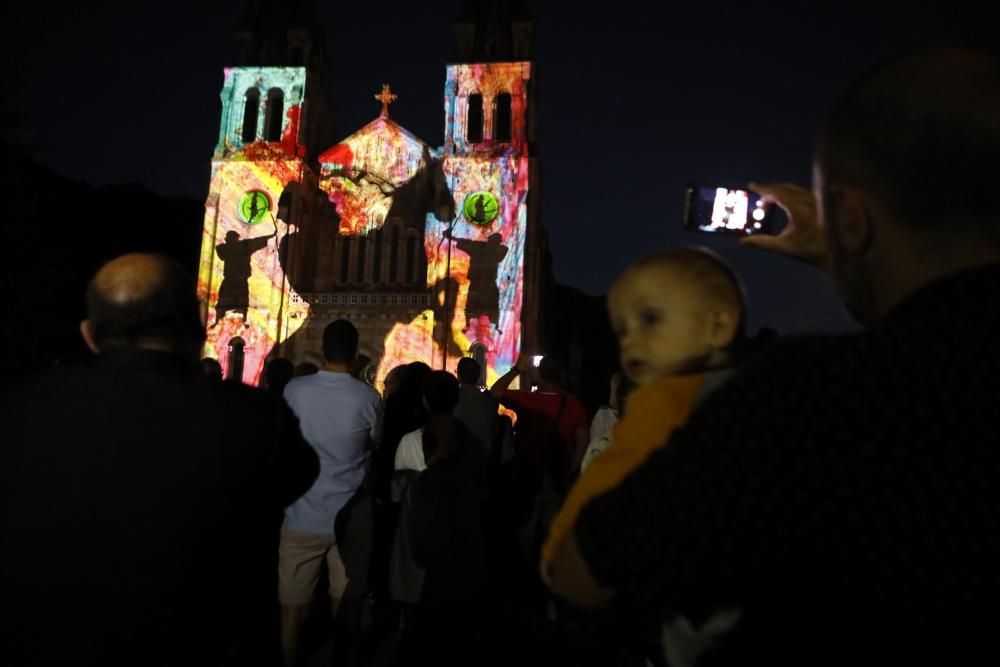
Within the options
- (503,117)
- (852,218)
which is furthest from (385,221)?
(852,218)

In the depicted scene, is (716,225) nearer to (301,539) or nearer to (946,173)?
(946,173)

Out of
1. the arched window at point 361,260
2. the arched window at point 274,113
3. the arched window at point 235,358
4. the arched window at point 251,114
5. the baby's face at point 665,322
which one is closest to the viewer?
the baby's face at point 665,322

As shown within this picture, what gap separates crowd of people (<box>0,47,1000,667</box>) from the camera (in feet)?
3.00

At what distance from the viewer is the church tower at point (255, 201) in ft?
74.3

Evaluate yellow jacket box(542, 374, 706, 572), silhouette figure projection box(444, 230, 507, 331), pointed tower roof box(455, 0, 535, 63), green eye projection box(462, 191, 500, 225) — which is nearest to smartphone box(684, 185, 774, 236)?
yellow jacket box(542, 374, 706, 572)

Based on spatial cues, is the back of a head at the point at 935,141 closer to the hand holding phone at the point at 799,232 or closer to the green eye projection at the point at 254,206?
the hand holding phone at the point at 799,232

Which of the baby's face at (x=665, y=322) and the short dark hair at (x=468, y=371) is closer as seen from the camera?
the baby's face at (x=665, y=322)

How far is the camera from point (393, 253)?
78.4 ft

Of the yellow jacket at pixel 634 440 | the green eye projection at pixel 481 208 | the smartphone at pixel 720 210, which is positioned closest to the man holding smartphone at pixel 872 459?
the yellow jacket at pixel 634 440

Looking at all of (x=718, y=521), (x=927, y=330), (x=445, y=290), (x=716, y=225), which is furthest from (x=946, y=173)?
(x=445, y=290)

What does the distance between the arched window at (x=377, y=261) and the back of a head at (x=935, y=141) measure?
907 inches

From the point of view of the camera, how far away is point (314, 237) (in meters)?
24.3

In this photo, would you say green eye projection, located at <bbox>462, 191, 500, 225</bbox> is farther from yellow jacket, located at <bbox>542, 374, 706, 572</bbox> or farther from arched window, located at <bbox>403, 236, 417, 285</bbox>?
yellow jacket, located at <bbox>542, 374, 706, 572</bbox>

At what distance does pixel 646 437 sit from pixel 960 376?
0.62 meters
